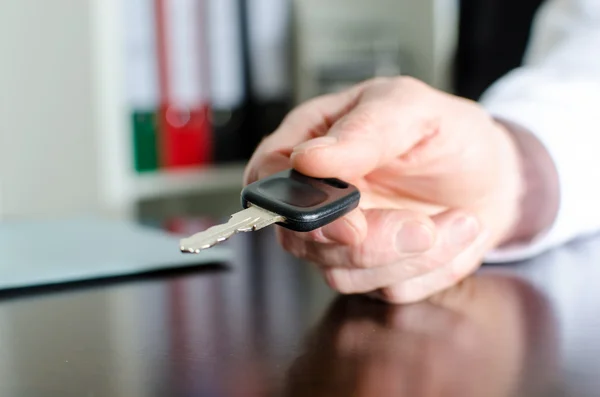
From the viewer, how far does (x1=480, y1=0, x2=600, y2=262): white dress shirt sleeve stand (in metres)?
0.60

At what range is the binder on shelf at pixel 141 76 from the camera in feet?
5.06

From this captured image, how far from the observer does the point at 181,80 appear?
5.24 feet

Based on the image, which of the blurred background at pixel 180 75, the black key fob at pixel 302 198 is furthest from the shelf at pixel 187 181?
the black key fob at pixel 302 198

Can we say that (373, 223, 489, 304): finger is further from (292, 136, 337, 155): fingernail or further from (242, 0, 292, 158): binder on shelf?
(242, 0, 292, 158): binder on shelf

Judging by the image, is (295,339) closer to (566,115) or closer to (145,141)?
(566,115)

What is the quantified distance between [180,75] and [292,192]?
4.27 ft

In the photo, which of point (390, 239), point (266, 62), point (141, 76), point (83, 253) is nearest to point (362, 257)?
point (390, 239)

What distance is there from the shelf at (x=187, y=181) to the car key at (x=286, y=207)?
50.8 inches

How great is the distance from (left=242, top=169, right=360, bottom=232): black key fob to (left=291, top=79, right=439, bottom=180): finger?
0.01 m

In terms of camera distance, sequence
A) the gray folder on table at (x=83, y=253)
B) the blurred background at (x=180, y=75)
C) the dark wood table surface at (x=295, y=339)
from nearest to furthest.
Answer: the dark wood table surface at (x=295, y=339), the gray folder on table at (x=83, y=253), the blurred background at (x=180, y=75)

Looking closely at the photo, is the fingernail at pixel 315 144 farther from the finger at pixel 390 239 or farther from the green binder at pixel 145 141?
the green binder at pixel 145 141

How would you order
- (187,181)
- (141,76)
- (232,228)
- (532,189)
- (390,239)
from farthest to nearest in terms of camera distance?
1. (187,181)
2. (141,76)
3. (532,189)
4. (390,239)
5. (232,228)

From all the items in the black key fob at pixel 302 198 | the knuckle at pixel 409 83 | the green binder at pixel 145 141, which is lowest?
the green binder at pixel 145 141

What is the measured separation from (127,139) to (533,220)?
1.16 meters
